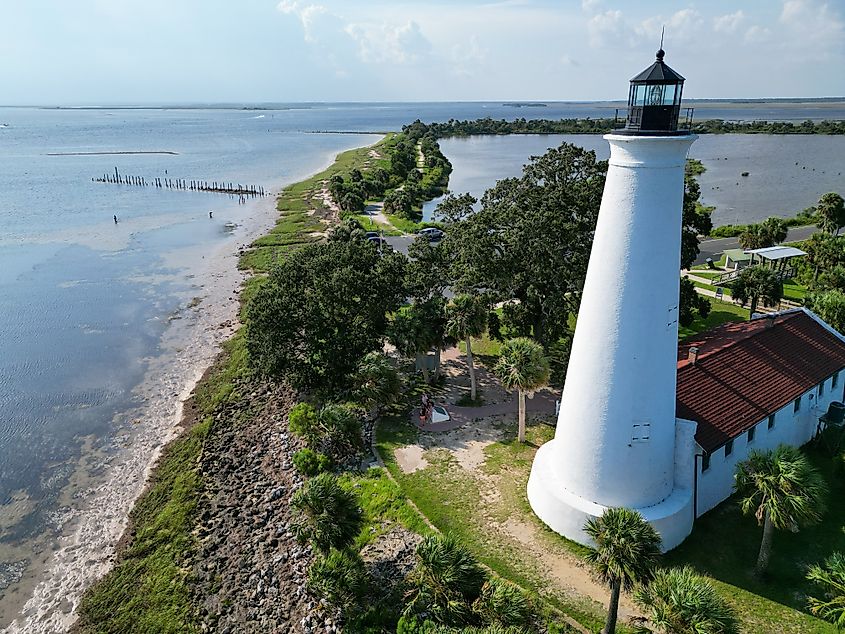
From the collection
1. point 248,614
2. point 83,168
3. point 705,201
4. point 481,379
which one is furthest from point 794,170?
point 83,168

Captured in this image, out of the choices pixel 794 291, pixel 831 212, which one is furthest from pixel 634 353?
pixel 831 212

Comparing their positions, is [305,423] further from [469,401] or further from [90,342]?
[90,342]

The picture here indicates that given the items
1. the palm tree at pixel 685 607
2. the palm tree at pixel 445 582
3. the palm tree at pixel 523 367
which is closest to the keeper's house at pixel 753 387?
the palm tree at pixel 523 367

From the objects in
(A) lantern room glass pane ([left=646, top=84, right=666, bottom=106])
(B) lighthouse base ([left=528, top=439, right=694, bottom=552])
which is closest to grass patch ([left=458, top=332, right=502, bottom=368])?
(B) lighthouse base ([left=528, top=439, right=694, bottom=552])

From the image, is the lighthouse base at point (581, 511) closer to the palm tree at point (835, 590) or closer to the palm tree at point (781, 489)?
the palm tree at point (781, 489)

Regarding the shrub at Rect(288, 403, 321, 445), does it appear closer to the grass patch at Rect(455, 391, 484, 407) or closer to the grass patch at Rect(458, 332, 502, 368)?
the grass patch at Rect(455, 391, 484, 407)

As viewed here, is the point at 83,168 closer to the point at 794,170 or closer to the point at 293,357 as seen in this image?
the point at 293,357
